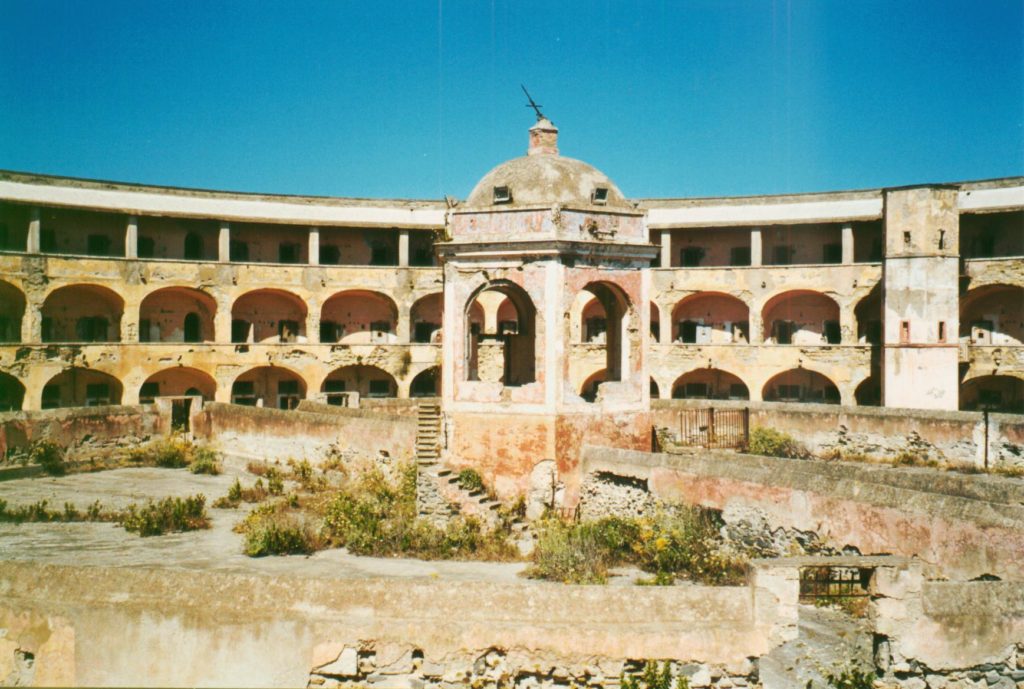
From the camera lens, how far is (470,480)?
1540 centimetres

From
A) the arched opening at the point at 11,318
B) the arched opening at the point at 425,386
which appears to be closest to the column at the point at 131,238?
the arched opening at the point at 11,318

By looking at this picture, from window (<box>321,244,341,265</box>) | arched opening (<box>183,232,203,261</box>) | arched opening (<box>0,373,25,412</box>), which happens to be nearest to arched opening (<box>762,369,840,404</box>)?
window (<box>321,244,341,265</box>)

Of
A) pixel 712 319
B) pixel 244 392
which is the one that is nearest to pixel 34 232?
pixel 244 392

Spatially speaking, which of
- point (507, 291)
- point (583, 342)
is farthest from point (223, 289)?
point (507, 291)

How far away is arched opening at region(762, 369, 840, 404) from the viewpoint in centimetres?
3372

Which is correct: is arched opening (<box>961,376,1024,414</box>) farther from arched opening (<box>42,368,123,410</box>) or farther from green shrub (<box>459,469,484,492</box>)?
arched opening (<box>42,368,123,410</box>)

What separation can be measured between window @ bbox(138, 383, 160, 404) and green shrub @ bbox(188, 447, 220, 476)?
1153cm

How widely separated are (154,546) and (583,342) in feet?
77.3

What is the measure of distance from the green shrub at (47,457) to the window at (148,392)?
11.5 m

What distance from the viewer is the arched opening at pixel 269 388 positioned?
3434cm

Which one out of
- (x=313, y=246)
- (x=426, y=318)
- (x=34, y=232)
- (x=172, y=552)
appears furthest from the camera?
(x=426, y=318)

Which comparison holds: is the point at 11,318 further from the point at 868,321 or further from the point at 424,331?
the point at 868,321

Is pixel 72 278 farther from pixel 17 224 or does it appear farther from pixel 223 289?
pixel 223 289

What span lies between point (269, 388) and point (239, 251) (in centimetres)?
607
